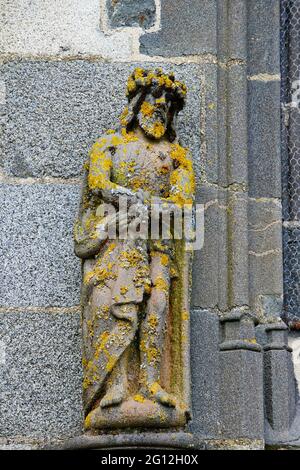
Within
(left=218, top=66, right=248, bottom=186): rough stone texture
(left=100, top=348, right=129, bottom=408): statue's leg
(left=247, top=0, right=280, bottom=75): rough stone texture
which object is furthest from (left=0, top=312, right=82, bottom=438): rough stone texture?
(left=247, top=0, right=280, bottom=75): rough stone texture

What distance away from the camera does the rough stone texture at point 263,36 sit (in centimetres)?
568

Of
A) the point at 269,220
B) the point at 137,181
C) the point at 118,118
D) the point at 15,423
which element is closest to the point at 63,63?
the point at 118,118

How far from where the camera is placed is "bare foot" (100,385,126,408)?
15.5ft

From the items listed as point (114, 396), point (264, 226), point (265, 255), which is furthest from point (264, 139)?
point (114, 396)

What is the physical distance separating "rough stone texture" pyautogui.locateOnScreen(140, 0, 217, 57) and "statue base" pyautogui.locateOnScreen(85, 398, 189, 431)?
1578 mm

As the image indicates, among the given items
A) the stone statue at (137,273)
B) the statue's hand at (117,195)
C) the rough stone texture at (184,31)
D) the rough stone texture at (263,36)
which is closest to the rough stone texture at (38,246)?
the stone statue at (137,273)

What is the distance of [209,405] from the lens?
5.11 m

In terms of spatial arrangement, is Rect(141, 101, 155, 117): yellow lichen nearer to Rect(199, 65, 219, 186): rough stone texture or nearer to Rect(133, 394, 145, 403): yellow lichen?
Rect(199, 65, 219, 186): rough stone texture

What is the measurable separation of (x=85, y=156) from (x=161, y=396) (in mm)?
1139

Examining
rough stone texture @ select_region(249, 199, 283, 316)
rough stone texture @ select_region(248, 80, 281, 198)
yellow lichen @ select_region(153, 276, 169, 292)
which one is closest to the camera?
yellow lichen @ select_region(153, 276, 169, 292)

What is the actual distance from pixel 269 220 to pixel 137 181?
2.22ft

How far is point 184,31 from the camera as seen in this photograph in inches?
219

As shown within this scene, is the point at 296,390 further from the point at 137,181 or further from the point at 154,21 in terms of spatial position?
the point at 154,21

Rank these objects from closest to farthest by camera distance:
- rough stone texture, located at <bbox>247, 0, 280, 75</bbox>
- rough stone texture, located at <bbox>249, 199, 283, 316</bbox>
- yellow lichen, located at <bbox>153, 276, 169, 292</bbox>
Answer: yellow lichen, located at <bbox>153, 276, 169, 292</bbox>
rough stone texture, located at <bbox>249, 199, 283, 316</bbox>
rough stone texture, located at <bbox>247, 0, 280, 75</bbox>
